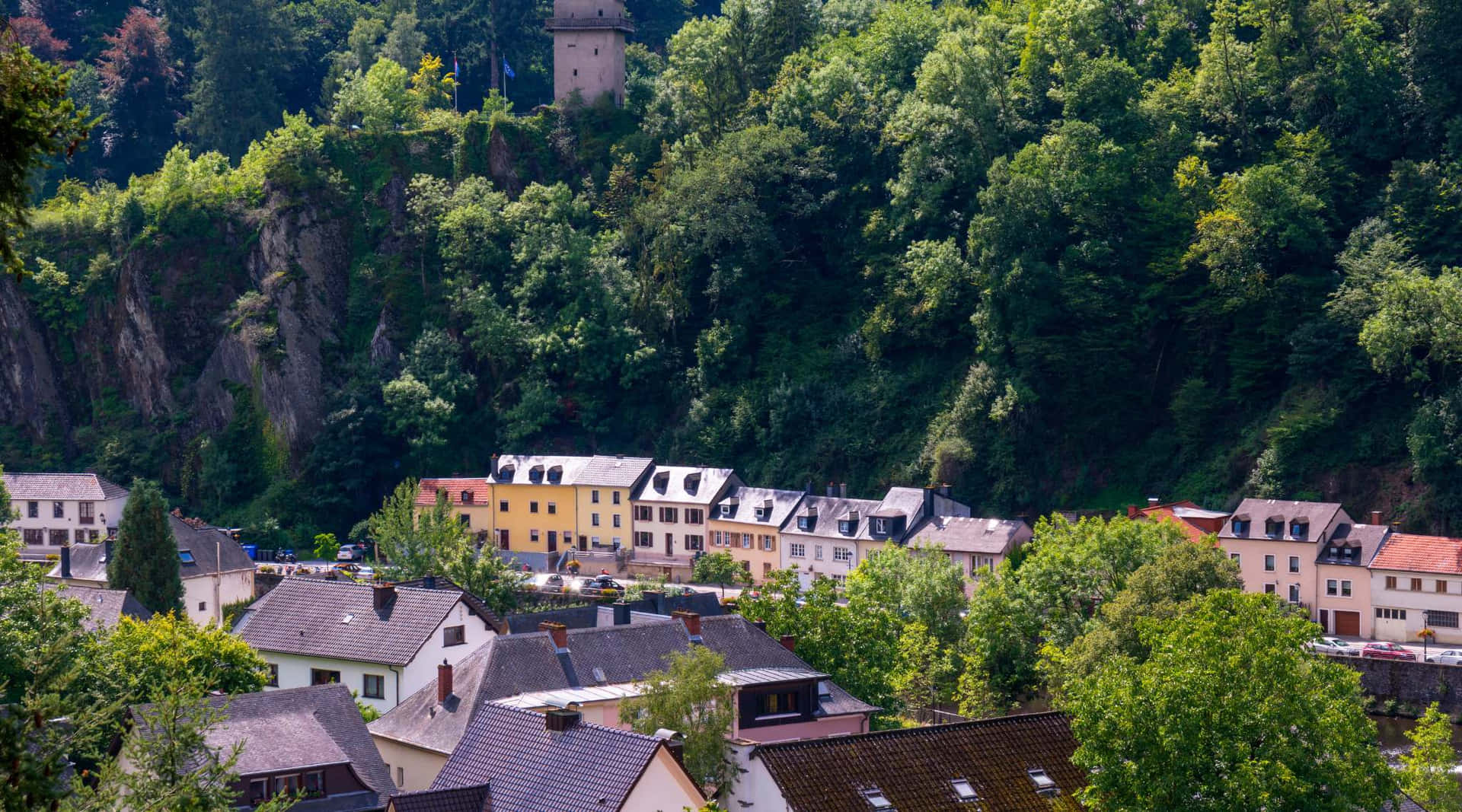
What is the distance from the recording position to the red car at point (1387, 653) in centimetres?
6262

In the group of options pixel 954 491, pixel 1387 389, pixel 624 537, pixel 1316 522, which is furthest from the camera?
pixel 624 537

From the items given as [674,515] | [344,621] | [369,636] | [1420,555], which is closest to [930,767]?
[369,636]

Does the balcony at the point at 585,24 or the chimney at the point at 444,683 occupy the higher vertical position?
the balcony at the point at 585,24

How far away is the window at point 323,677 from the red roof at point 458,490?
123ft

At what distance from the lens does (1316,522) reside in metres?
69.6

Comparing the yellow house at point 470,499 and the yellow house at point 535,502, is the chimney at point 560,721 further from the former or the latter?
the yellow house at point 470,499

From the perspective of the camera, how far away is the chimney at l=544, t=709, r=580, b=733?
114 feet

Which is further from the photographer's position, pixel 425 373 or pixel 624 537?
pixel 425 373

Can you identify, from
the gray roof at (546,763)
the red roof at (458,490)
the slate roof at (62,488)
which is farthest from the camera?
the red roof at (458,490)

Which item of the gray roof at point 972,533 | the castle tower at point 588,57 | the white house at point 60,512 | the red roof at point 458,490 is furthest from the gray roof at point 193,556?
the castle tower at point 588,57

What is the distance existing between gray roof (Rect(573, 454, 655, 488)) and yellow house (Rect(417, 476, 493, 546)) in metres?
4.73

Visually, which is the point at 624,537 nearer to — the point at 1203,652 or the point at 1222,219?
the point at 1222,219

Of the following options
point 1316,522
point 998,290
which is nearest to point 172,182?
point 998,290

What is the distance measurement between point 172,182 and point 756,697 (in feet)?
230
